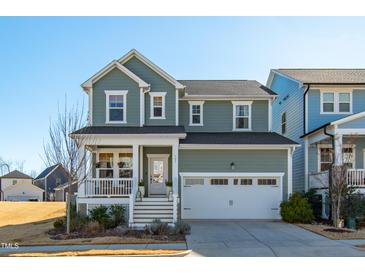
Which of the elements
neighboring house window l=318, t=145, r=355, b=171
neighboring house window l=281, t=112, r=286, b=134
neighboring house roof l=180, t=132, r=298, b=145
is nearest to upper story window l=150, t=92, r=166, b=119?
neighboring house roof l=180, t=132, r=298, b=145

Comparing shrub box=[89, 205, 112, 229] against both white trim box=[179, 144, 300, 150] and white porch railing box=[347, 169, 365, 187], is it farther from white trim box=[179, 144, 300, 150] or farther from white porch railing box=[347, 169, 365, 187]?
white porch railing box=[347, 169, 365, 187]

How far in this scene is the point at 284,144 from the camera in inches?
805

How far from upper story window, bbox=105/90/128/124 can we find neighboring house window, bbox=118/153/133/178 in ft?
6.33

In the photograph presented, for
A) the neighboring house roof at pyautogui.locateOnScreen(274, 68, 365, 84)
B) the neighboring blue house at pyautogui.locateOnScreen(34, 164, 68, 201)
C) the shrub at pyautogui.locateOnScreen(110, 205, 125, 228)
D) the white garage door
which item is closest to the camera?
the shrub at pyautogui.locateOnScreen(110, 205, 125, 228)

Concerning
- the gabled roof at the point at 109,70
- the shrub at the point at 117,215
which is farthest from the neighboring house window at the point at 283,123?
the shrub at the point at 117,215

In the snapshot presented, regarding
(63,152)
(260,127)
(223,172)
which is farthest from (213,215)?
(63,152)

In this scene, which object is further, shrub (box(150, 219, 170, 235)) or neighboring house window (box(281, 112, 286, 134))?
neighboring house window (box(281, 112, 286, 134))

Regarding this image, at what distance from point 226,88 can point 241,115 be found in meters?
2.34

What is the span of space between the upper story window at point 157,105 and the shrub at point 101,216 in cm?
601

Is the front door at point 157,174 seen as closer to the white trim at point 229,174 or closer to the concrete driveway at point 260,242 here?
the white trim at point 229,174

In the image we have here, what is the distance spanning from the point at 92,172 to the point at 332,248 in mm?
12760

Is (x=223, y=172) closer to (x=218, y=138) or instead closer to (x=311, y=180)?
(x=218, y=138)

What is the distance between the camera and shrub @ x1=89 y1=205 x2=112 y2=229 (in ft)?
56.6

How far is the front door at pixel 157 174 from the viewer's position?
21844 mm
